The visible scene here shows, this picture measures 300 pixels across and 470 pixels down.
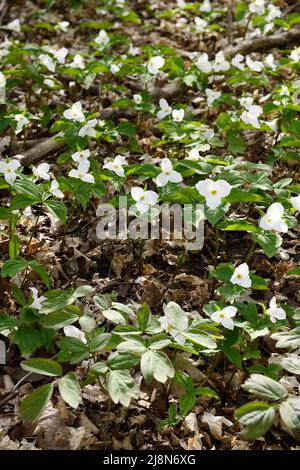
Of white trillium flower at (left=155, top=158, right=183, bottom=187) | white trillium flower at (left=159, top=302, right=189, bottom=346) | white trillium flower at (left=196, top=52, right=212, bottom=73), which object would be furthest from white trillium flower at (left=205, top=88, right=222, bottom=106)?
white trillium flower at (left=159, top=302, right=189, bottom=346)

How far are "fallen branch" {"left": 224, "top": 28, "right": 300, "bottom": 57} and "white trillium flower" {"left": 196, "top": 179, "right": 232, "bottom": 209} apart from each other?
266 centimetres

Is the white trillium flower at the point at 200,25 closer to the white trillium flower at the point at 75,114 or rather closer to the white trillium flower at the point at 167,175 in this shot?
the white trillium flower at the point at 75,114

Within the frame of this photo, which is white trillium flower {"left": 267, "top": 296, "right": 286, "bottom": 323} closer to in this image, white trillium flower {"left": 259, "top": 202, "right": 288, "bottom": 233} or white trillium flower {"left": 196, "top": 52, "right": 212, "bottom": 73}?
white trillium flower {"left": 259, "top": 202, "right": 288, "bottom": 233}

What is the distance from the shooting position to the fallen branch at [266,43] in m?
4.77

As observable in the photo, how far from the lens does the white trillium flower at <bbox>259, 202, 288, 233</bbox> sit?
244 cm

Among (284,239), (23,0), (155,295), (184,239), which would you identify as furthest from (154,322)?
(23,0)

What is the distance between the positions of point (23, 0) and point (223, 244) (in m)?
4.65

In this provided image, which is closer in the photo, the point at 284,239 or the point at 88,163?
the point at 88,163

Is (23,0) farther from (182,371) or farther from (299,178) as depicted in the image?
(182,371)

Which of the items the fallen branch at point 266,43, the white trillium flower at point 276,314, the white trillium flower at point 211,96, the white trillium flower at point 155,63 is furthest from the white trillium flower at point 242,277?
the fallen branch at point 266,43

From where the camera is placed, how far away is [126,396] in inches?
75.5

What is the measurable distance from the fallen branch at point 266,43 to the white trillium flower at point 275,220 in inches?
105

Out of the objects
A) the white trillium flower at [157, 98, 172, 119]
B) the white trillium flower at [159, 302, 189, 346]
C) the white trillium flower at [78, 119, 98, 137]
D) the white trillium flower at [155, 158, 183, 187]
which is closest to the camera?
the white trillium flower at [159, 302, 189, 346]

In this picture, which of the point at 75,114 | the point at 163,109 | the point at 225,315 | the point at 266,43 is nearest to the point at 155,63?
the point at 163,109
